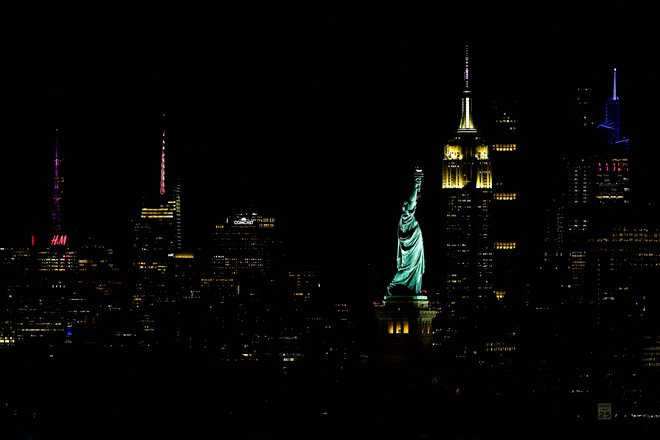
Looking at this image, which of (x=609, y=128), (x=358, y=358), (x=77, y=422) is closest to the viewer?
(x=77, y=422)

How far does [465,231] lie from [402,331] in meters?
30.3

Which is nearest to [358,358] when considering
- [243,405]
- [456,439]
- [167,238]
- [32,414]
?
[243,405]

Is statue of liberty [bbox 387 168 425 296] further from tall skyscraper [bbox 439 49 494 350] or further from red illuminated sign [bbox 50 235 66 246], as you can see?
red illuminated sign [bbox 50 235 66 246]

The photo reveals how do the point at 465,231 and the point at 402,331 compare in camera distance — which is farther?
the point at 465,231

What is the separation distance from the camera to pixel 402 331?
62.3m

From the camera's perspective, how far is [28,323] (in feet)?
344

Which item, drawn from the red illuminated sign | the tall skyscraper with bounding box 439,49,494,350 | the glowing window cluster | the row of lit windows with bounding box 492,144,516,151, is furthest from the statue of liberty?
the red illuminated sign

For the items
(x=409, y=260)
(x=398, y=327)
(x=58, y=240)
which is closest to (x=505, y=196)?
(x=58, y=240)

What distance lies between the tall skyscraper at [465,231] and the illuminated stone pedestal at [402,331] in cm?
2483

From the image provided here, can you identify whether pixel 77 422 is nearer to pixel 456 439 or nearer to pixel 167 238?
pixel 456 439

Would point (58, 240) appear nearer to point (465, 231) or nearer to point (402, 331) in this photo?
point (465, 231)

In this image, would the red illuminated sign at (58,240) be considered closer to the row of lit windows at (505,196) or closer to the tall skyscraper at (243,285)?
the tall skyscraper at (243,285)

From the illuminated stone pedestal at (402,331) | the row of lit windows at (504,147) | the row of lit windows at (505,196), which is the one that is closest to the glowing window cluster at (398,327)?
the illuminated stone pedestal at (402,331)

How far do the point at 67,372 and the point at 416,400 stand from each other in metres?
37.4
